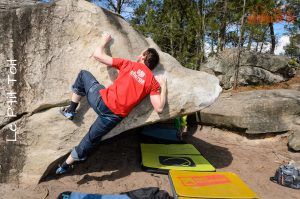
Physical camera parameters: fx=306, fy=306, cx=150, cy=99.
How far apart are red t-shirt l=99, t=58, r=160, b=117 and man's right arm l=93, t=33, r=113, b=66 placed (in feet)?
0.27

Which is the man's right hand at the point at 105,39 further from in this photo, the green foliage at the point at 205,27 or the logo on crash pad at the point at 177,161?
the green foliage at the point at 205,27

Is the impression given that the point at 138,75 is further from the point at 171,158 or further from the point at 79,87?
the point at 171,158

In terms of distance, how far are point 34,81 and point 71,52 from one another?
65 centimetres

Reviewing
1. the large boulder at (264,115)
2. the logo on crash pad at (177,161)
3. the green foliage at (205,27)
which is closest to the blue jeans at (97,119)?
the logo on crash pad at (177,161)

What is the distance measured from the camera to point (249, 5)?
10.7 m

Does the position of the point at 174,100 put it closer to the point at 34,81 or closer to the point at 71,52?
the point at 71,52

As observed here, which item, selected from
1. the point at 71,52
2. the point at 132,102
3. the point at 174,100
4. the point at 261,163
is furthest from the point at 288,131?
the point at 71,52

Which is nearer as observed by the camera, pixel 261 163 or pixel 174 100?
pixel 174 100

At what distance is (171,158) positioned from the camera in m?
5.27

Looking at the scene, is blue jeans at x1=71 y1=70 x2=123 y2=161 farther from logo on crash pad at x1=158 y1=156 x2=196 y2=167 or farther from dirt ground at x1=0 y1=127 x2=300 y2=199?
logo on crash pad at x1=158 y1=156 x2=196 y2=167

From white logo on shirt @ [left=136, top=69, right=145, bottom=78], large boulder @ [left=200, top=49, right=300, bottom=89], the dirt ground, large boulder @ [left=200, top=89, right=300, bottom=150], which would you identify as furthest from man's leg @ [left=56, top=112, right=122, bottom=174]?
large boulder @ [left=200, top=49, right=300, bottom=89]

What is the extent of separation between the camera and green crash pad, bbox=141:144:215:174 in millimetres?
4832

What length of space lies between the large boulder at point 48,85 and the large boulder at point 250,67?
7.32 metres

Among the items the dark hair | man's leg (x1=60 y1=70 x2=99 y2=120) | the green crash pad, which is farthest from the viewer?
the green crash pad
